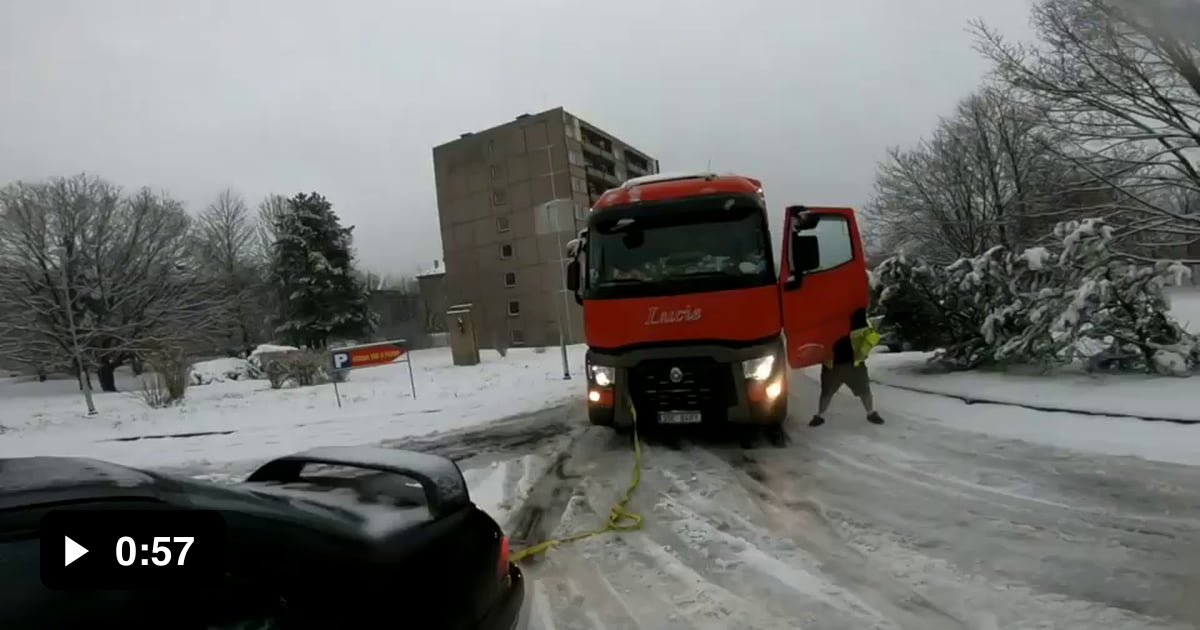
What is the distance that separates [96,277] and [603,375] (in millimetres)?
34761

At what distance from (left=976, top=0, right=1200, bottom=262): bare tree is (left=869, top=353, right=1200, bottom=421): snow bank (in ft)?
20.2

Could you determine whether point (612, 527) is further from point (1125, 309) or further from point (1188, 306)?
point (1188, 306)

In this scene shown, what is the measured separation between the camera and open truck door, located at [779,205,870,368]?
24.2 feet

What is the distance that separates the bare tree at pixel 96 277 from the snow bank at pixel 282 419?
12260 mm

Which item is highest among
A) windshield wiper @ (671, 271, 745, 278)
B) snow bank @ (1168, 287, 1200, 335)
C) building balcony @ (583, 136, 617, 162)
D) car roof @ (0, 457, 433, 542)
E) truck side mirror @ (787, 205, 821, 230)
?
building balcony @ (583, 136, 617, 162)

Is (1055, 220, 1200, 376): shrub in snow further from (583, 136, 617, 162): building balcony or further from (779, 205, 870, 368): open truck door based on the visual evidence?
(583, 136, 617, 162): building balcony

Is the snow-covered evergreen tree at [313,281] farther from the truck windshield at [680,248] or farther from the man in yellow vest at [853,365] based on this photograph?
the man in yellow vest at [853,365]

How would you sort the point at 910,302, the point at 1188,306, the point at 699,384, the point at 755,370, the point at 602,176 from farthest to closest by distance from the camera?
the point at 602,176
the point at 1188,306
the point at 910,302
the point at 699,384
the point at 755,370

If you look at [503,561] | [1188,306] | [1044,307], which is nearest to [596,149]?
[1188,306]

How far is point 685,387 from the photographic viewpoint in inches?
272

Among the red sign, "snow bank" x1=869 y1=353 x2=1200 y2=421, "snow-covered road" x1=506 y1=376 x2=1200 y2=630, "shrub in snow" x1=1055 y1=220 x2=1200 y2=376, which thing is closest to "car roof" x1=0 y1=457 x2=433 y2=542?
"snow-covered road" x1=506 y1=376 x2=1200 y2=630

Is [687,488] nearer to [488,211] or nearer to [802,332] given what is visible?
[802,332]

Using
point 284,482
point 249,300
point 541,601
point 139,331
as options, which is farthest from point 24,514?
point 249,300

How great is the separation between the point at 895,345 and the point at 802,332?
5.42 m
